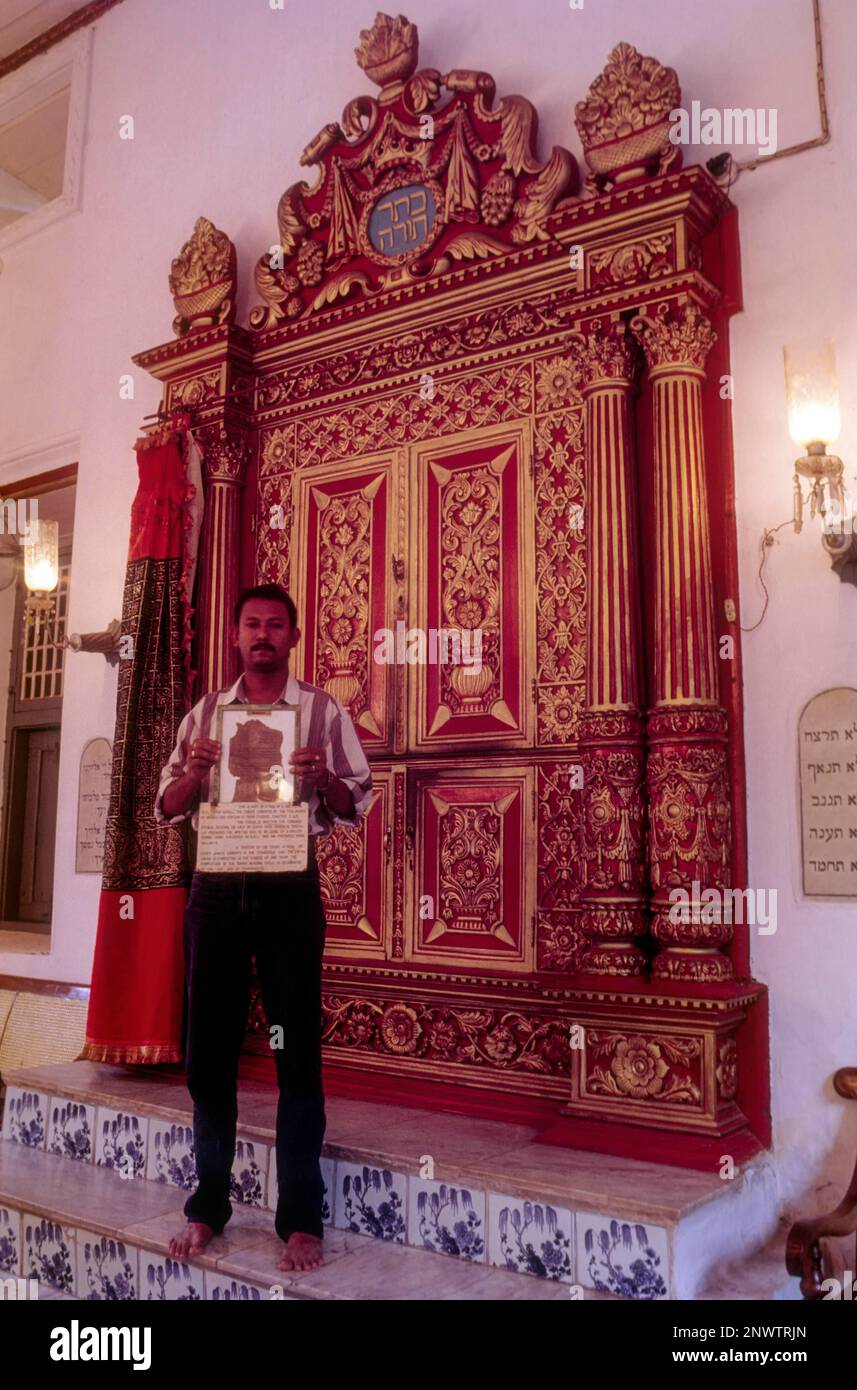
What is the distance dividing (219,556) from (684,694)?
217cm

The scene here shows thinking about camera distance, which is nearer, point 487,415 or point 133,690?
point 487,415

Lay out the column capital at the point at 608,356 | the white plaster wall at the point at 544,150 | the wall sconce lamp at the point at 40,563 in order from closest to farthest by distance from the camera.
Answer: the white plaster wall at the point at 544,150, the column capital at the point at 608,356, the wall sconce lamp at the point at 40,563

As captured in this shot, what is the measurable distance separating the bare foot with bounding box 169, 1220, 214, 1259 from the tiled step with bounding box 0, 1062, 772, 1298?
25 centimetres

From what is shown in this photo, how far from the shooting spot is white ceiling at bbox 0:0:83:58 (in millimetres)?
Result: 5949

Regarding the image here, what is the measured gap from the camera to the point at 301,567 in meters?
4.44

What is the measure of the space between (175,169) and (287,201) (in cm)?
109

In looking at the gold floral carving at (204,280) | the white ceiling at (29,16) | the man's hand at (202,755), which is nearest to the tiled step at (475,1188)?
the man's hand at (202,755)

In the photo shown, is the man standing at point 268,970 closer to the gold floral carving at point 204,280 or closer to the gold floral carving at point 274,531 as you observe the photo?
the gold floral carving at point 274,531

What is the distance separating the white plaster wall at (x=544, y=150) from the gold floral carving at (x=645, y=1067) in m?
0.31

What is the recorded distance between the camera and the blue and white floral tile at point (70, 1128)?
3.80m

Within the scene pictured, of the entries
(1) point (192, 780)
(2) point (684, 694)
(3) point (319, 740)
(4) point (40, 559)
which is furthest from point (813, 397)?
(4) point (40, 559)

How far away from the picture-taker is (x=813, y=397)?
10.3 ft

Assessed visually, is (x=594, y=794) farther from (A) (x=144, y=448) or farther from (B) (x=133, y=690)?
(A) (x=144, y=448)
